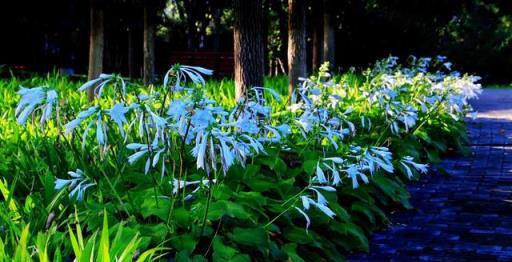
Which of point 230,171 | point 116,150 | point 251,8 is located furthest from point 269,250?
point 251,8

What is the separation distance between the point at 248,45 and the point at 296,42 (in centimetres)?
268

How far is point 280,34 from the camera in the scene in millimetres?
27375

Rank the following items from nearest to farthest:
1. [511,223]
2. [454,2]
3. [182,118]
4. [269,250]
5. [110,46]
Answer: [182,118] → [269,250] → [511,223] → [454,2] → [110,46]

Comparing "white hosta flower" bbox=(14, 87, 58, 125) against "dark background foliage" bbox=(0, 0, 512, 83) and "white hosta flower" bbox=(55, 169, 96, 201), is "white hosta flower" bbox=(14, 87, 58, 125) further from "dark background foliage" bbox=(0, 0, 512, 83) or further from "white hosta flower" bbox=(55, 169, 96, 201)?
"dark background foliage" bbox=(0, 0, 512, 83)

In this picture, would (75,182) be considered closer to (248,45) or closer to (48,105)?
(48,105)

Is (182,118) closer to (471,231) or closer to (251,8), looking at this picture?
(471,231)

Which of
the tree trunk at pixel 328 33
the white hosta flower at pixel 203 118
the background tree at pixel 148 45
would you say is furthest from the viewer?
the tree trunk at pixel 328 33

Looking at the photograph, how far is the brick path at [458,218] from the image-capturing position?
4.70 m

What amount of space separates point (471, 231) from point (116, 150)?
2471 mm

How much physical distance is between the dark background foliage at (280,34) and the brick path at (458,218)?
979 cm

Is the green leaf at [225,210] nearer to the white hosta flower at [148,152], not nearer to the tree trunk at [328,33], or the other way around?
the white hosta flower at [148,152]

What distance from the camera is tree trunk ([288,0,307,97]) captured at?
33.2 feet

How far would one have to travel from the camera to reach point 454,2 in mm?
18266

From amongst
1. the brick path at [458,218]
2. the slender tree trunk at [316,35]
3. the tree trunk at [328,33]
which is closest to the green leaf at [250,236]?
the brick path at [458,218]
